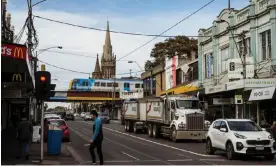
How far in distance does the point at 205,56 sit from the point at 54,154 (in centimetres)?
2851

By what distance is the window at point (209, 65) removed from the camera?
4231 centimetres

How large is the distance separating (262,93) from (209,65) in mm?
14977

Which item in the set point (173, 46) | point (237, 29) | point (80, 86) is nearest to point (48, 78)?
point (237, 29)

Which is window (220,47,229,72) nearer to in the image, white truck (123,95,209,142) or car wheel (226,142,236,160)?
white truck (123,95,209,142)

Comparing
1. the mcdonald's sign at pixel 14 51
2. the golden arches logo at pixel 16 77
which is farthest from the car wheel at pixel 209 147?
the golden arches logo at pixel 16 77

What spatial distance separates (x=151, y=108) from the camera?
3338 cm

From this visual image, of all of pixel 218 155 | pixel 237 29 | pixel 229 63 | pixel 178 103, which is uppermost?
pixel 237 29

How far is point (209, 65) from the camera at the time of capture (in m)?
42.9

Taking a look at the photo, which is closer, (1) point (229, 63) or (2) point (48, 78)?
(2) point (48, 78)

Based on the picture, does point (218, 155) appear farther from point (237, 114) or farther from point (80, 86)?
point (80, 86)

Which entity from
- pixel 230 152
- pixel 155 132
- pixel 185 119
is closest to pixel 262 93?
pixel 185 119

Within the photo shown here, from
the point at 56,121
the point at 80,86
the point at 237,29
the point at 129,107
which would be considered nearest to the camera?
the point at 56,121

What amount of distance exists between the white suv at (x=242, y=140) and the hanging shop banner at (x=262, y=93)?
8906mm

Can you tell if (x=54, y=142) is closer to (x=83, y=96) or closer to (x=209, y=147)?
(x=209, y=147)
